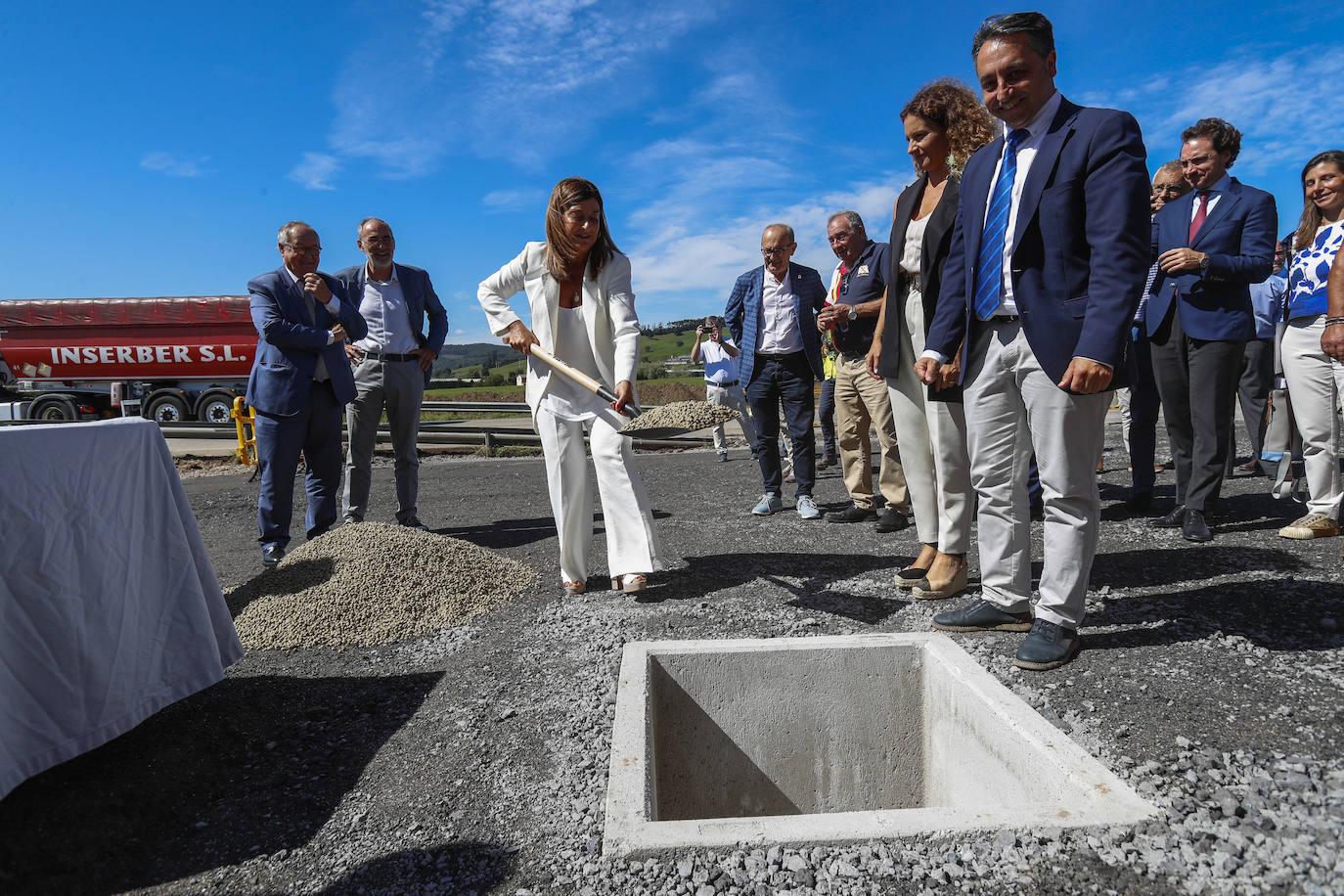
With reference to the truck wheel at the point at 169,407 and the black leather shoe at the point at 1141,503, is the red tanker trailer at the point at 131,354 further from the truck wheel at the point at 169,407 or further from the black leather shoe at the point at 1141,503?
the black leather shoe at the point at 1141,503

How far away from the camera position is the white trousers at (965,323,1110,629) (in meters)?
2.76

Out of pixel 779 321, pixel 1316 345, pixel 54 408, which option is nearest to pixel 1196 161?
pixel 1316 345

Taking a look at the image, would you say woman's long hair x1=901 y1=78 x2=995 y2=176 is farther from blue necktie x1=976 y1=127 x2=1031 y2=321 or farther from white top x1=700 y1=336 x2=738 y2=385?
white top x1=700 y1=336 x2=738 y2=385

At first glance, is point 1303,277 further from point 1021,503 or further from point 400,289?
point 400,289

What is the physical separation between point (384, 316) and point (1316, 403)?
6055mm

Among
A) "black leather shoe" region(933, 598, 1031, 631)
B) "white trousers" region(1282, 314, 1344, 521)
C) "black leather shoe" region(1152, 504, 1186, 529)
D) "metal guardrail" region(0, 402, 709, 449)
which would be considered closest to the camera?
"black leather shoe" region(933, 598, 1031, 631)

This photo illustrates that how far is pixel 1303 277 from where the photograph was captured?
4.45 meters

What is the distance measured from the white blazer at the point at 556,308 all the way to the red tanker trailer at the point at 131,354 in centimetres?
1733

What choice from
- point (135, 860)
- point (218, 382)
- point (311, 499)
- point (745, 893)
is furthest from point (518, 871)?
point (218, 382)

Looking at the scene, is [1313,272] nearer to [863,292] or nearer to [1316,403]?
[1316,403]

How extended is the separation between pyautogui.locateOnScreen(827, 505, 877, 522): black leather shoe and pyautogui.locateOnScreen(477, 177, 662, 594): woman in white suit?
222 centimetres

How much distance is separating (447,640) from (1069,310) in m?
2.99

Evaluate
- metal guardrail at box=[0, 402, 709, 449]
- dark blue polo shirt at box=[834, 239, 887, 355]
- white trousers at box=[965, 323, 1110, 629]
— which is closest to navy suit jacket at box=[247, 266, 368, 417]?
dark blue polo shirt at box=[834, 239, 887, 355]

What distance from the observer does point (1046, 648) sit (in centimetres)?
285
